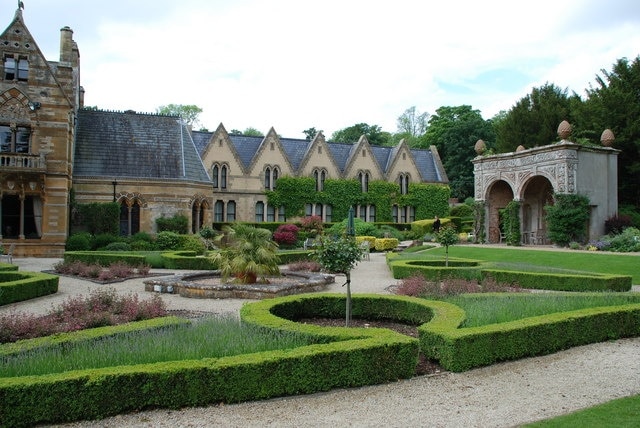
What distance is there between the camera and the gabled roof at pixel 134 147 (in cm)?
3400

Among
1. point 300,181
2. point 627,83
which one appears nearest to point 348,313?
point 300,181

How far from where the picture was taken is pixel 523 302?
11.5m

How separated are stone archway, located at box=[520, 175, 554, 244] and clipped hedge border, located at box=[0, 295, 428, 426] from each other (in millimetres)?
31205

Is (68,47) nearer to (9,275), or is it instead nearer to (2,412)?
(9,275)

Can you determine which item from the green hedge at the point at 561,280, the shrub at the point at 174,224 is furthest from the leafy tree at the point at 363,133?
the green hedge at the point at 561,280

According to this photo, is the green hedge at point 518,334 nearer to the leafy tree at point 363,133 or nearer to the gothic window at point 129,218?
the gothic window at point 129,218

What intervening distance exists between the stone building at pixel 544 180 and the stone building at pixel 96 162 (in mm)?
16457

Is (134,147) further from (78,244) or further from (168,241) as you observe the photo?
(78,244)

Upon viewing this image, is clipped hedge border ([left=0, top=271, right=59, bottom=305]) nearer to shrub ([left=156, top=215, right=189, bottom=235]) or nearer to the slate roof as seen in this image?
shrub ([left=156, top=215, right=189, bottom=235])

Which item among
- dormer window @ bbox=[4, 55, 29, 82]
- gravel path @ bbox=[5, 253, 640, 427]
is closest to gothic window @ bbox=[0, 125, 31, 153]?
dormer window @ bbox=[4, 55, 29, 82]

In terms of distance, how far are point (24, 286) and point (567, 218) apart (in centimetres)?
2762

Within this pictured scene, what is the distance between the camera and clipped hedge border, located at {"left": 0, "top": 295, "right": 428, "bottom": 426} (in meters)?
5.98

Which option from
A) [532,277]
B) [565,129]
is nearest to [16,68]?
[532,277]

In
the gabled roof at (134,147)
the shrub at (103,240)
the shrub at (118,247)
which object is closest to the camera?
the shrub at (118,247)
